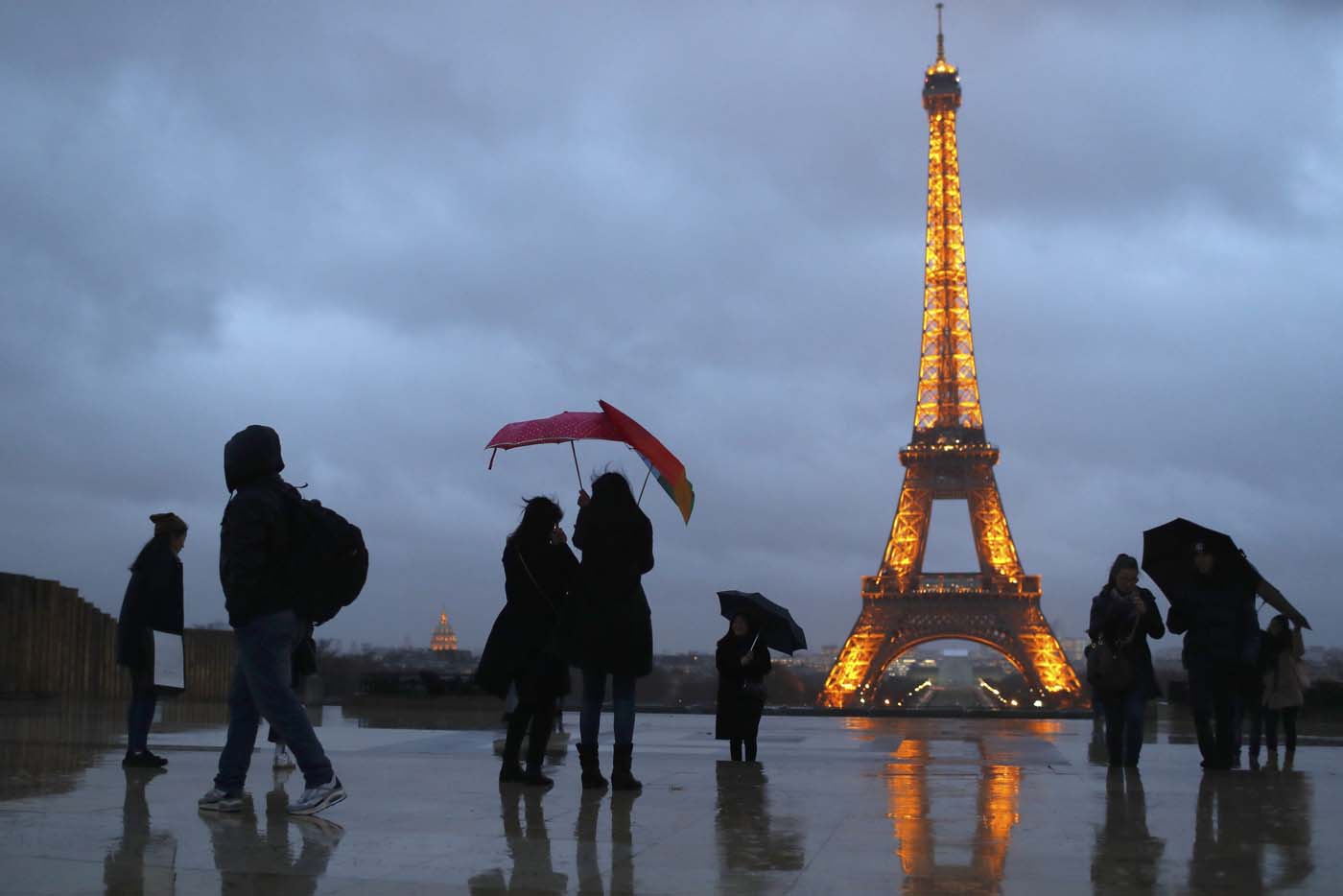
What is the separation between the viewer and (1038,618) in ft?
205

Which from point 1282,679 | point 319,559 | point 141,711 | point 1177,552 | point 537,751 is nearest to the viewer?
point 319,559

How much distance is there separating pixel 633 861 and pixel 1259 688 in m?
7.60

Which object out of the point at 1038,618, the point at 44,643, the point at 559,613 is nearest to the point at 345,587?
the point at 559,613

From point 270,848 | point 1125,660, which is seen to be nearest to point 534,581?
point 270,848

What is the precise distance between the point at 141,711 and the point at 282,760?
3.66ft

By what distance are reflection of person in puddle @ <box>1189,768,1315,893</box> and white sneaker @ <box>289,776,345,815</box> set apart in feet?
12.2

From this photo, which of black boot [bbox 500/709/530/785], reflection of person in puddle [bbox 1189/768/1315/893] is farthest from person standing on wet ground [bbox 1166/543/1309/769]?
black boot [bbox 500/709/530/785]

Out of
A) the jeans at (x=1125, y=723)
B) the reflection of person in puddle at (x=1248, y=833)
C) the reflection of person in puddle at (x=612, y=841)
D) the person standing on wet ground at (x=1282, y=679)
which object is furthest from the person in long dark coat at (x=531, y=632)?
the person standing on wet ground at (x=1282, y=679)

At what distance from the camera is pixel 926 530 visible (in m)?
65.8

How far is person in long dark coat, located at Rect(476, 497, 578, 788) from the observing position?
8484 millimetres

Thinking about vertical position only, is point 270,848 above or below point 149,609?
below

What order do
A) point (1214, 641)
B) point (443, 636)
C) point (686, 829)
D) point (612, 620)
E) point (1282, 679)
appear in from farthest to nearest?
point (443, 636), point (1282, 679), point (1214, 641), point (612, 620), point (686, 829)

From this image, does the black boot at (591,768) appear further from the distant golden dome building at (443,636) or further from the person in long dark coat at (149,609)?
the distant golden dome building at (443,636)

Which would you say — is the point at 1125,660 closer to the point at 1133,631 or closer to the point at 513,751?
the point at 1133,631
